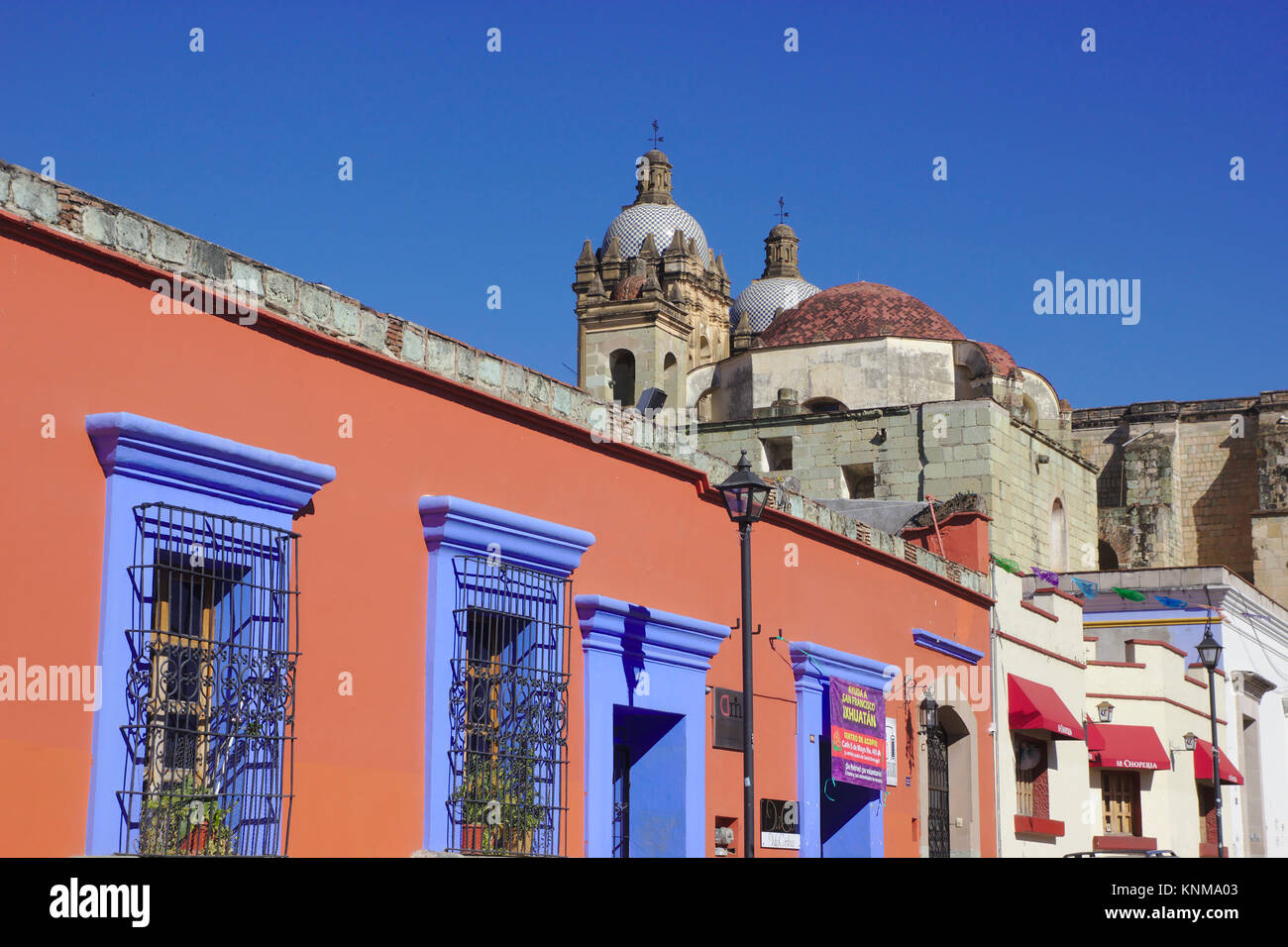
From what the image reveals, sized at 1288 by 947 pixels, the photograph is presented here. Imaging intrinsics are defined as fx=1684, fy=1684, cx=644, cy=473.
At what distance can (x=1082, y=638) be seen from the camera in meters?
20.3

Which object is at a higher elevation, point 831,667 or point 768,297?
point 768,297

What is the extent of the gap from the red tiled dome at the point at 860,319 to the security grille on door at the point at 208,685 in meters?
20.3

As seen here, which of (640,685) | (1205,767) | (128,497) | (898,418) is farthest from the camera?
(898,418)

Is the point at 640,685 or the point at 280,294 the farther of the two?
the point at 640,685

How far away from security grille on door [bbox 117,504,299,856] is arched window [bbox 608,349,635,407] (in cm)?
2889

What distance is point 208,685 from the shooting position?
7.87 meters

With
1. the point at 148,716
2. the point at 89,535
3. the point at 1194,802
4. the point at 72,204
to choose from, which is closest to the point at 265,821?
the point at 148,716

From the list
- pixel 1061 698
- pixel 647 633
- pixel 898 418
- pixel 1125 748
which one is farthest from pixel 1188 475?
pixel 647 633

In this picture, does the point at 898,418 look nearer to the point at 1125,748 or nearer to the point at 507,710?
the point at 1125,748

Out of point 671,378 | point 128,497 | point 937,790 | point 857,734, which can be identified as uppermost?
point 671,378

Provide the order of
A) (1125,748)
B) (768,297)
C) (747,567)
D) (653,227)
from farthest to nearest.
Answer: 1. (768,297)
2. (653,227)
3. (1125,748)
4. (747,567)

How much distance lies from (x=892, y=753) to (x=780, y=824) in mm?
2347

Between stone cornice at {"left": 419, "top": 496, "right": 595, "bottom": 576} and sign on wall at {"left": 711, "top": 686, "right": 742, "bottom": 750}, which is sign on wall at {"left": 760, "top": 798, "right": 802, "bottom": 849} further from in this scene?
stone cornice at {"left": 419, "top": 496, "right": 595, "bottom": 576}

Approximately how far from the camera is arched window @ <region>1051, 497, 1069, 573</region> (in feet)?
87.2
